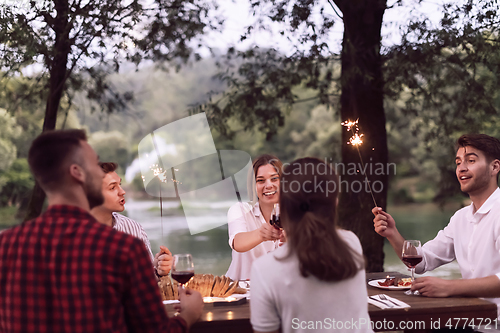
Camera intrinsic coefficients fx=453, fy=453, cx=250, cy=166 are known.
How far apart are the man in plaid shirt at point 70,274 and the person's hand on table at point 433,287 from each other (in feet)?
4.36

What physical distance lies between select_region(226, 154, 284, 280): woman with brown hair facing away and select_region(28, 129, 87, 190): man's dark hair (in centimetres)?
153

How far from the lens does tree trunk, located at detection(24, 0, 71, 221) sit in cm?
448

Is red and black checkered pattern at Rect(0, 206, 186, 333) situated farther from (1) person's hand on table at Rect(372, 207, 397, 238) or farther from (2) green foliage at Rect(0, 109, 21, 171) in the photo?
(2) green foliage at Rect(0, 109, 21, 171)

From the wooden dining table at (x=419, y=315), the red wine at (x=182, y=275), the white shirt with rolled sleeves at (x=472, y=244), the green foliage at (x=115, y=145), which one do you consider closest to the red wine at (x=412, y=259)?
the wooden dining table at (x=419, y=315)

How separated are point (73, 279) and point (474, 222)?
229cm

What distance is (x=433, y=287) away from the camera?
223 cm

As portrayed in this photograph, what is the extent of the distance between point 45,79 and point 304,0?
3184mm

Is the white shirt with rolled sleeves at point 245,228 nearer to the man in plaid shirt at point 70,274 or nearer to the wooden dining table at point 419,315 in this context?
the wooden dining table at point 419,315

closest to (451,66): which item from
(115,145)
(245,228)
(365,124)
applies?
(365,124)

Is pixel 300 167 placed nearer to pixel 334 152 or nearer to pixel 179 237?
pixel 334 152

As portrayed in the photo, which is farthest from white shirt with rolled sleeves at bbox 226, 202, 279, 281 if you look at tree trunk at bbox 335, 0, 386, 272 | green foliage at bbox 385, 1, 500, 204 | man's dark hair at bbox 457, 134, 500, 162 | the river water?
the river water

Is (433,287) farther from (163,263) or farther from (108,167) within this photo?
(108,167)

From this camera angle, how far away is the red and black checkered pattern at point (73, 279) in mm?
1408

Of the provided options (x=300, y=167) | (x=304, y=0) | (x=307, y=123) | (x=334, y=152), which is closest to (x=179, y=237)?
(x=307, y=123)
